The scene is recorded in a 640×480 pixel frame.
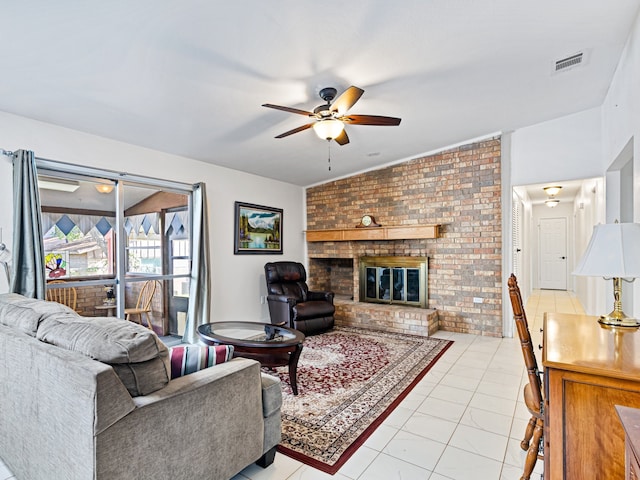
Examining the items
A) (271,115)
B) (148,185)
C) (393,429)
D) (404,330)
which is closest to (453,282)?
(404,330)

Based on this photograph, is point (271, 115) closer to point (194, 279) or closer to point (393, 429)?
point (194, 279)

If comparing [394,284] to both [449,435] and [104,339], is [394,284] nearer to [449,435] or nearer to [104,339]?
[449,435]

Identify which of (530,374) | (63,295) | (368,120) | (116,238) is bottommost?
(530,374)

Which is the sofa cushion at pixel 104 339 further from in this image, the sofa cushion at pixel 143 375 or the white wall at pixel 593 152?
the white wall at pixel 593 152

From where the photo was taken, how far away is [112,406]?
1.25 meters

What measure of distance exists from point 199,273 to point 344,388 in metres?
2.32

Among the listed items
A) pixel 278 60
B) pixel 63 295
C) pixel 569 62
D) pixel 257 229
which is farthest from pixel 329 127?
pixel 63 295

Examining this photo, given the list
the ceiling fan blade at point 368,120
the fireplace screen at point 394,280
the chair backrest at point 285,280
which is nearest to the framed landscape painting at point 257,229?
the chair backrest at point 285,280

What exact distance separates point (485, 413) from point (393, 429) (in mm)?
770

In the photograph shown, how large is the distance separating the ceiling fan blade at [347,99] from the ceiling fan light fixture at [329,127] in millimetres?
96

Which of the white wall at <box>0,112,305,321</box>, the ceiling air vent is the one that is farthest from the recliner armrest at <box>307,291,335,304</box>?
the ceiling air vent

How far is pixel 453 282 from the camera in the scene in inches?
196

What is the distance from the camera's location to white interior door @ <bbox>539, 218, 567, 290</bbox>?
9.05m

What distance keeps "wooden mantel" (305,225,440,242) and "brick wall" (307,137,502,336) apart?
22 centimetres
